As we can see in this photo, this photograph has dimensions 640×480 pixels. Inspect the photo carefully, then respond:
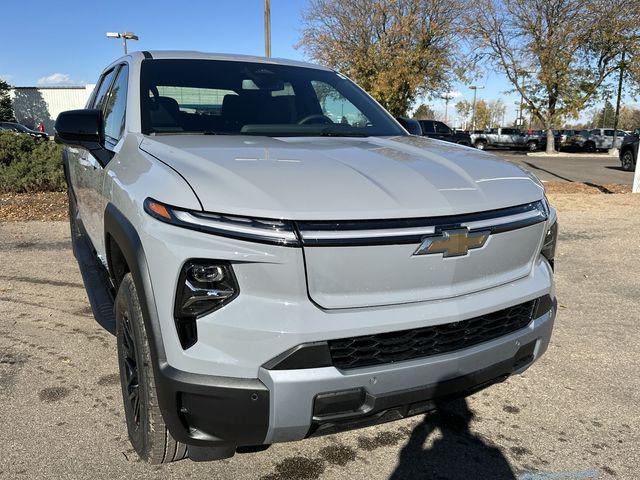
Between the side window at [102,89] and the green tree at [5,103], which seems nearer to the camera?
the side window at [102,89]

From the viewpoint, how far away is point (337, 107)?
→ 11.7 feet

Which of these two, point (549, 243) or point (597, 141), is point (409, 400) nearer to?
point (549, 243)

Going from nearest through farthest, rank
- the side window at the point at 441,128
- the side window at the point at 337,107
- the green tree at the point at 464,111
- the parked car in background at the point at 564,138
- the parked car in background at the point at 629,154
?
the side window at the point at 337,107 < the parked car in background at the point at 629,154 < the side window at the point at 441,128 < the parked car in background at the point at 564,138 < the green tree at the point at 464,111

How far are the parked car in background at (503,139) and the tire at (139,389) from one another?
3800cm

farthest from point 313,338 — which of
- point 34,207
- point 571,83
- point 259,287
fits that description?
point 571,83

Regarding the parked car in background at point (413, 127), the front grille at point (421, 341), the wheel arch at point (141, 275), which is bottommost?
the front grille at point (421, 341)

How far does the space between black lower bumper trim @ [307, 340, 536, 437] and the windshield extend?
5.28 ft

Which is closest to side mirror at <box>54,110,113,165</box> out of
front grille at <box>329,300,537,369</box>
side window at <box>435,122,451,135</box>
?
front grille at <box>329,300,537,369</box>

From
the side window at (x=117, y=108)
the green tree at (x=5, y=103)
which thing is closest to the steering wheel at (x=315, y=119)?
the side window at (x=117, y=108)

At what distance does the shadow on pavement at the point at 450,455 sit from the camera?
7.82 ft

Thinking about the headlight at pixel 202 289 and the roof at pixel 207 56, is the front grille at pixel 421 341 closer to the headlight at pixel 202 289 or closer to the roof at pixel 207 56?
the headlight at pixel 202 289

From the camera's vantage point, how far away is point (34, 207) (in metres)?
8.68

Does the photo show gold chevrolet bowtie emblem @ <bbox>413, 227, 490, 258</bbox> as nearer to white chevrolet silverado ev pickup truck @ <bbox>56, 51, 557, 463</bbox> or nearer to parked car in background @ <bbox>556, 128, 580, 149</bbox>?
white chevrolet silverado ev pickup truck @ <bbox>56, 51, 557, 463</bbox>

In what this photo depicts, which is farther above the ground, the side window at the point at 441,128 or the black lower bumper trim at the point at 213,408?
the side window at the point at 441,128
